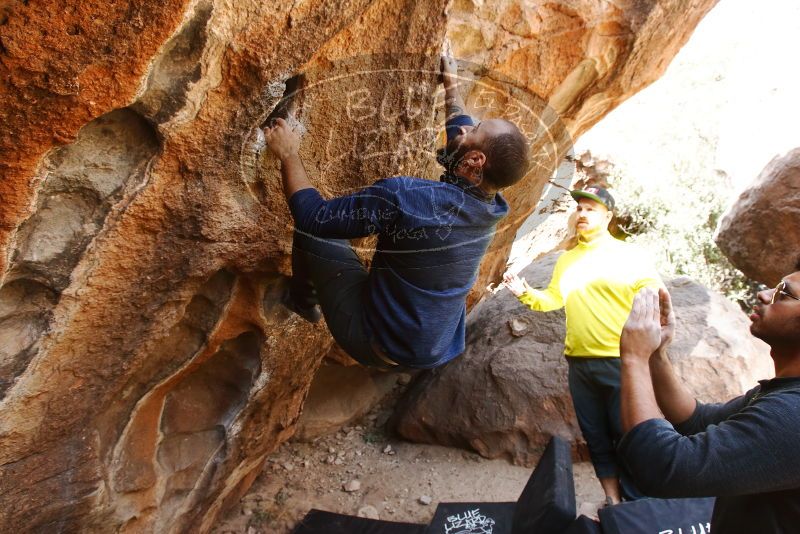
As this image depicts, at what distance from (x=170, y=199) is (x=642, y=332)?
1.74 meters

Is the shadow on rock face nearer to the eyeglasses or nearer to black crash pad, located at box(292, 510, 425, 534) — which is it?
the eyeglasses

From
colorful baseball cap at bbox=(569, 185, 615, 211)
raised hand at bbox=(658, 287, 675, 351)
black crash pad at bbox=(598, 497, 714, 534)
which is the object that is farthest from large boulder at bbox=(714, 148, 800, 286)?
raised hand at bbox=(658, 287, 675, 351)

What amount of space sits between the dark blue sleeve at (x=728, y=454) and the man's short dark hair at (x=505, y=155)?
3.18 feet

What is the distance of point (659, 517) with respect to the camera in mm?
2797

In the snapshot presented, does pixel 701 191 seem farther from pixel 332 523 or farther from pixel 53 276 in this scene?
pixel 53 276

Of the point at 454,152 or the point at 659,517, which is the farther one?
the point at 659,517

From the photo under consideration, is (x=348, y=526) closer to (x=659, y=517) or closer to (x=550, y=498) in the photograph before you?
(x=550, y=498)

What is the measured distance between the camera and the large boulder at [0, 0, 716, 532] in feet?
5.67

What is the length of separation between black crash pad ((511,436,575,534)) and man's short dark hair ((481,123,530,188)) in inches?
72.1

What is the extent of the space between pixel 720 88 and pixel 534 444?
47.5 feet

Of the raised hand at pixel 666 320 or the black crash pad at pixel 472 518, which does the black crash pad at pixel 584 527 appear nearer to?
the black crash pad at pixel 472 518

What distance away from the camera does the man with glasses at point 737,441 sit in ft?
4.85

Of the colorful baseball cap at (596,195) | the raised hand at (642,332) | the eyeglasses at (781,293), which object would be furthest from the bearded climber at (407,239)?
the colorful baseball cap at (596,195)

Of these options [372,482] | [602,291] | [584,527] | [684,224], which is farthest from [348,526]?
[684,224]
